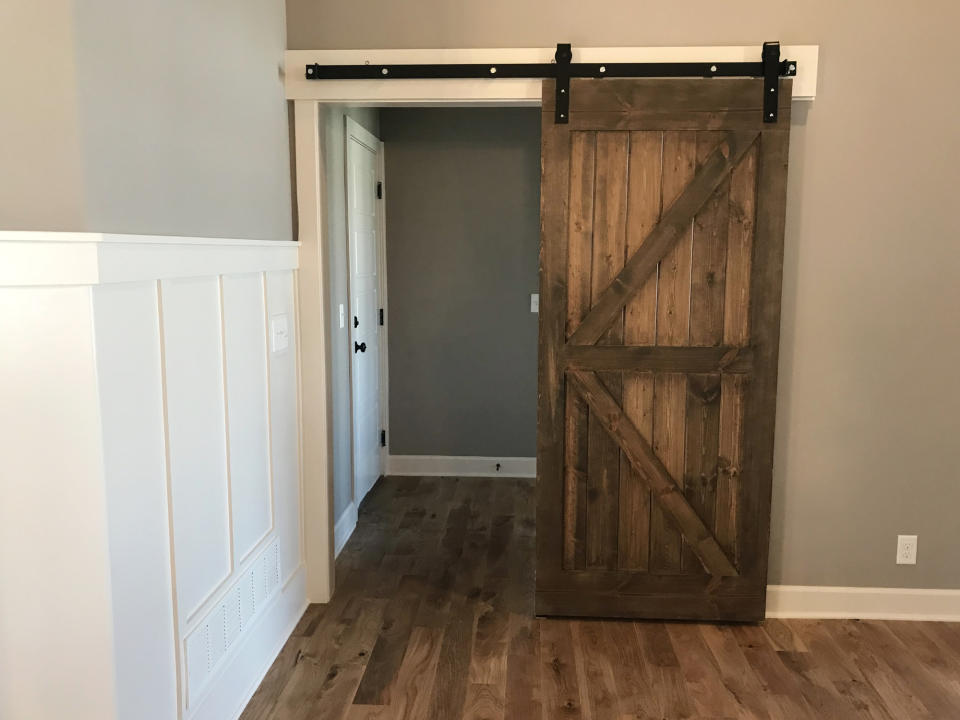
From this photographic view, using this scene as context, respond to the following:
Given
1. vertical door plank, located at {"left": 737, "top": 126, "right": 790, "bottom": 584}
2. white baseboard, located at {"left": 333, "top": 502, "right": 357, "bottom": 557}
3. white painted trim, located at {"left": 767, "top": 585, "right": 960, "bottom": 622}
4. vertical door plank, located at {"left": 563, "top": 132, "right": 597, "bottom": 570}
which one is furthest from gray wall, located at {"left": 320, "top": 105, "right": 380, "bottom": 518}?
white painted trim, located at {"left": 767, "top": 585, "right": 960, "bottom": 622}

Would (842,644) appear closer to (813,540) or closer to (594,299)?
(813,540)

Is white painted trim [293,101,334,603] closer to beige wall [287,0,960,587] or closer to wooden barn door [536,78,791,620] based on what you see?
beige wall [287,0,960,587]

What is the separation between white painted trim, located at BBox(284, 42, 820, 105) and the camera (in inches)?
117

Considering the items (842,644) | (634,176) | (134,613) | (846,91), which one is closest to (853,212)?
(846,91)

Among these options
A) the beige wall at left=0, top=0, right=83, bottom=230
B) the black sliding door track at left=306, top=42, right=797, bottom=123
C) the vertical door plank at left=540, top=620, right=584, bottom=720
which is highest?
the black sliding door track at left=306, top=42, right=797, bottom=123

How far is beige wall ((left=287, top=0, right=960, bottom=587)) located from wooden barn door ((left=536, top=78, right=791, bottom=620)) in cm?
18

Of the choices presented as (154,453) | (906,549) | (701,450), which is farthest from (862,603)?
(154,453)

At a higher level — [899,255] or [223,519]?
[899,255]

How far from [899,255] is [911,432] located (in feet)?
2.29

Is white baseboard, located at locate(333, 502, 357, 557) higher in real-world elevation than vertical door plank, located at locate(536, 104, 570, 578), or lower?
lower

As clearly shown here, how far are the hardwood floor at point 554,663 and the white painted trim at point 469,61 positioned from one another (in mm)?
2047

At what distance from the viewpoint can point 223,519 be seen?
247 cm

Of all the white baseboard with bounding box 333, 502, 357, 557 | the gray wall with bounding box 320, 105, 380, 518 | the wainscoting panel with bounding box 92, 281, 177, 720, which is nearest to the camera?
the wainscoting panel with bounding box 92, 281, 177, 720

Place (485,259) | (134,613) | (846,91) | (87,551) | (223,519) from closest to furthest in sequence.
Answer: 1. (87,551)
2. (134,613)
3. (223,519)
4. (846,91)
5. (485,259)
